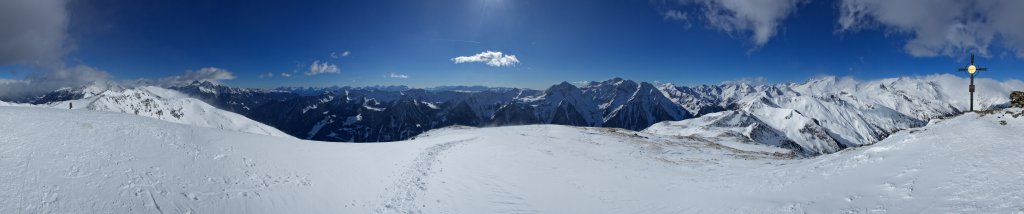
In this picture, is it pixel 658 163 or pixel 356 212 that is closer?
pixel 356 212

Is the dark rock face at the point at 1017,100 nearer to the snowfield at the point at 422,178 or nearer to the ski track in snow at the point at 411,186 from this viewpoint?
the snowfield at the point at 422,178

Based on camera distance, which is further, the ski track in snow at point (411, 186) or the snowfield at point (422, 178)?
the ski track in snow at point (411, 186)

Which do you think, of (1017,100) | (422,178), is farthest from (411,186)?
(1017,100)

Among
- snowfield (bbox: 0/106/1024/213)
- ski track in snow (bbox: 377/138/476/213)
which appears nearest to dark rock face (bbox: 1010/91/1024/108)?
snowfield (bbox: 0/106/1024/213)

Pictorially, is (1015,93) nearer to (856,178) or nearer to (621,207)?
(856,178)

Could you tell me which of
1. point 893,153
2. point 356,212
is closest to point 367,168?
point 356,212

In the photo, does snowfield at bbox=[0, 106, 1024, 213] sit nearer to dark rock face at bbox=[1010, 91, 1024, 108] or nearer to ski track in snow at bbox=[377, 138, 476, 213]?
ski track in snow at bbox=[377, 138, 476, 213]

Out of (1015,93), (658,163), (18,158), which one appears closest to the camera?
(18,158)

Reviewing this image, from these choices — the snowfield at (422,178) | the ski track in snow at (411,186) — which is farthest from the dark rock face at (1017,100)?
the ski track in snow at (411,186)

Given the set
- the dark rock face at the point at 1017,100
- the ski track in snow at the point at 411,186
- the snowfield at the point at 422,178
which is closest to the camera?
the snowfield at the point at 422,178
